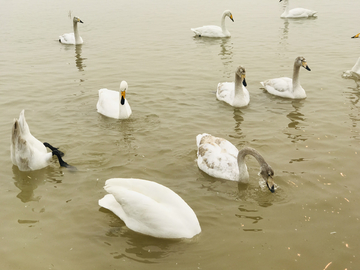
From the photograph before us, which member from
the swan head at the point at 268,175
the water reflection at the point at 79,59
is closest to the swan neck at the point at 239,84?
the swan head at the point at 268,175

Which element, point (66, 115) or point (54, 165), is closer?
point (54, 165)

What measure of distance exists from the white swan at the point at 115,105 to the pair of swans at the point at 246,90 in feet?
9.30

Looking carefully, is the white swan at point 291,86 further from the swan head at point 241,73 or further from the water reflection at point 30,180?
the water reflection at point 30,180

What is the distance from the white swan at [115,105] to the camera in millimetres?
9836

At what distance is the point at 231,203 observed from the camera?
661 cm

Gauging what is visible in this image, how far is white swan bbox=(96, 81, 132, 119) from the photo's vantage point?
9836mm

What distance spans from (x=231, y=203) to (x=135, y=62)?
10021 millimetres

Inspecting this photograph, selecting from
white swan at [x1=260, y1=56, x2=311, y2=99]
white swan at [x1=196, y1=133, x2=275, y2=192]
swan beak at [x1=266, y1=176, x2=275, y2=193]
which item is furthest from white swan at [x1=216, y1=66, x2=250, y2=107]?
swan beak at [x1=266, y1=176, x2=275, y2=193]

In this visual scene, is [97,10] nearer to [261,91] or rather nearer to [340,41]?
[340,41]

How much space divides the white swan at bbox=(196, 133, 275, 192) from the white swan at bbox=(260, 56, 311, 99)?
4.05 m

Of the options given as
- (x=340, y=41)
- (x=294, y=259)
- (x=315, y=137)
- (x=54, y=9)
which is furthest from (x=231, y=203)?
(x=54, y=9)

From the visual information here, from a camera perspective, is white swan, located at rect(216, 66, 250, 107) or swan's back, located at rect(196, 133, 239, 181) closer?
swan's back, located at rect(196, 133, 239, 181)

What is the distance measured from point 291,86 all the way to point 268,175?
5.42m

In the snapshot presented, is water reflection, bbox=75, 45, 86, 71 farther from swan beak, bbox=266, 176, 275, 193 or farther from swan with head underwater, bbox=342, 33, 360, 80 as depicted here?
swan beak, bbox=266, 176, 275, 193
